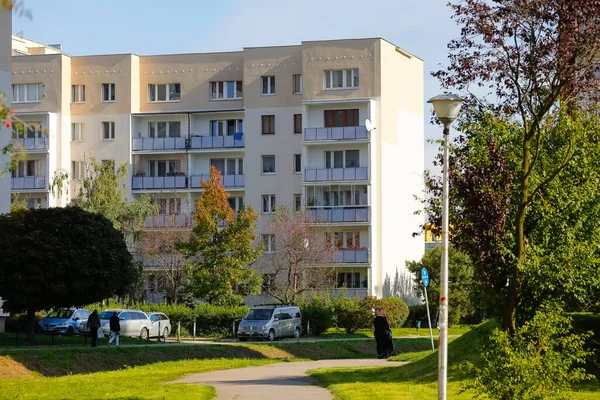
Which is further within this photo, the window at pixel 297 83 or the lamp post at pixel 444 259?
the window at pixel 297 83

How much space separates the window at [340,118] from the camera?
72.1 m

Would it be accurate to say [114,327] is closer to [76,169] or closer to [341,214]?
[341,214]

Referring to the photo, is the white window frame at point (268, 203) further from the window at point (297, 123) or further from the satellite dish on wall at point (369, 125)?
the satellite dish on wall at point (369, 125)

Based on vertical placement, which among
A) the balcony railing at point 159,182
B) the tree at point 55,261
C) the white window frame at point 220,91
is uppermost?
the white window frame at point 220,91

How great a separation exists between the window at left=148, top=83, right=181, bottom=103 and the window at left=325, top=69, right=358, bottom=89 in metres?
11.8

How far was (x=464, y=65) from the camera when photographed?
22656 millimetres

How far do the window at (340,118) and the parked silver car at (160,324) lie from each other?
23170mm

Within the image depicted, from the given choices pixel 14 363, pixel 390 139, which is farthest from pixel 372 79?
pixel 14 363

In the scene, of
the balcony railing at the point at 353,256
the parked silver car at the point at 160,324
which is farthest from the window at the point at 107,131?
the parked silver car at the point at 160,324

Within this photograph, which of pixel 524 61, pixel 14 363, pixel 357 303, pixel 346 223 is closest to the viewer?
pixel 524 61

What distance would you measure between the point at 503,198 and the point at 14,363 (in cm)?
1816

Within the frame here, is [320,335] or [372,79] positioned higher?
[372,79]

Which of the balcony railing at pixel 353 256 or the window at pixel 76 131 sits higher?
the window at pixel 76 131

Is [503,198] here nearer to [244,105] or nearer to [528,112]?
[528,112]
